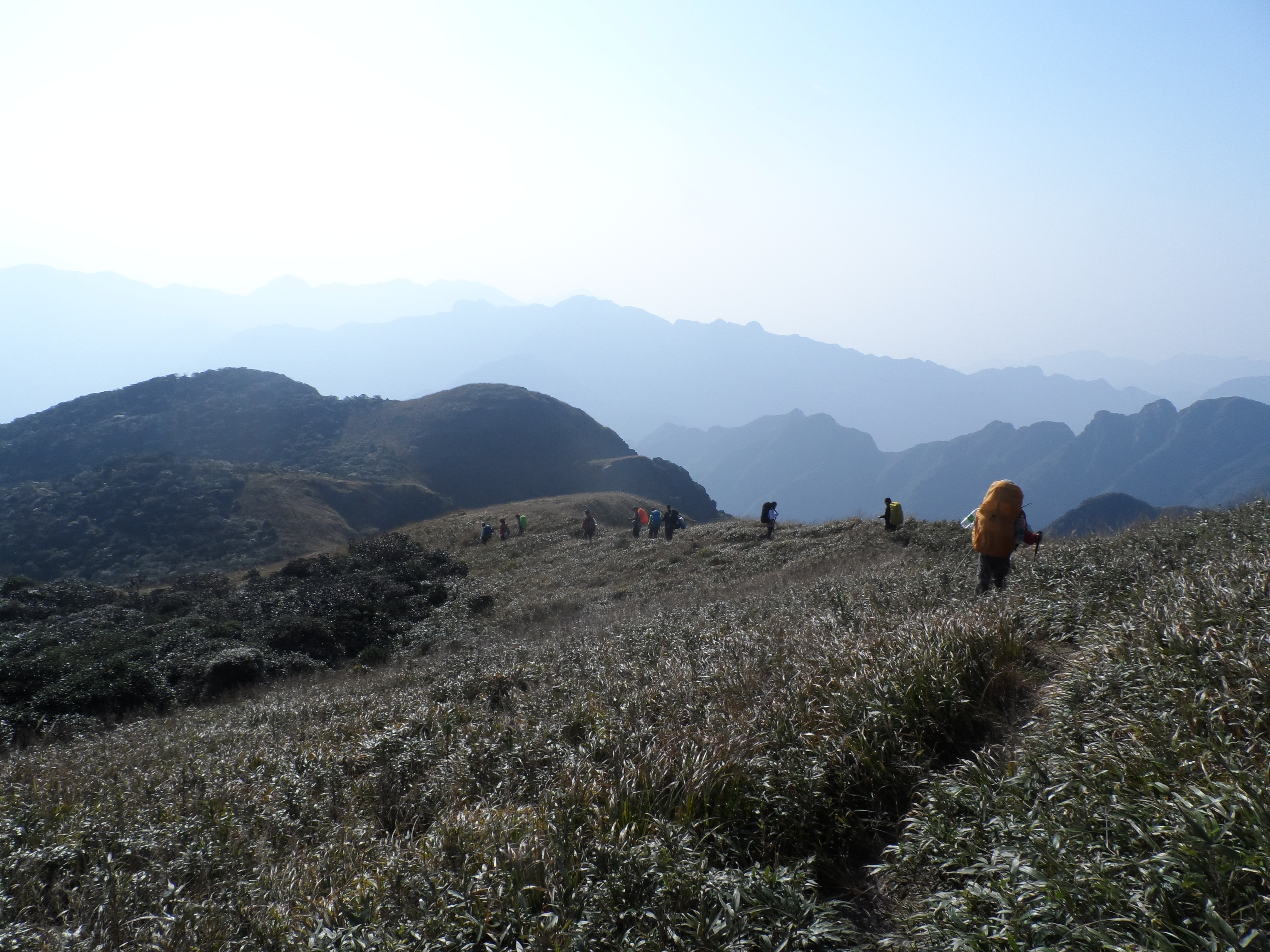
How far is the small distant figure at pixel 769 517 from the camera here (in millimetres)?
23266

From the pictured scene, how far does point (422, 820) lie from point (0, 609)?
2293cm

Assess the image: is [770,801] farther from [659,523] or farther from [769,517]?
[659,523]

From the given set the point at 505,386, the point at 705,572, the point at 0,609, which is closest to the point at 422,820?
the point at 705,572

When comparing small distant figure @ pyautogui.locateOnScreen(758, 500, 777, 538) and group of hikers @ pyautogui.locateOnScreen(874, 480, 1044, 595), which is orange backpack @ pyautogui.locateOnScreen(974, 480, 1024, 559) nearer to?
group of hikers @ pyautogui.locateOnScreen(874, 480, 1044, 595)

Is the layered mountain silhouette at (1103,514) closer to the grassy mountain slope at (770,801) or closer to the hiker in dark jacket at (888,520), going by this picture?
the hiker in dark jacket at (888,520)

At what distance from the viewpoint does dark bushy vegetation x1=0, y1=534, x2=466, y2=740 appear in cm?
1294

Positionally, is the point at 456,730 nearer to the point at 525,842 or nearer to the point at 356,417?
the point at 525,842

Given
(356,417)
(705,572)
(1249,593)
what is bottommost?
(705,572)

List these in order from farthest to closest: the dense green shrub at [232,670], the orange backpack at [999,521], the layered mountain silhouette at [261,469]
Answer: the layered mountain silhouette at [261,469] → the dense green shrub at [232,670] → the orange backpack at [999,521]

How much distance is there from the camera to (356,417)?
88.8 metres

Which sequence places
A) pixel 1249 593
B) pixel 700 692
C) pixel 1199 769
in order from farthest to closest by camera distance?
pixel 700 692, pixel 1249 593, pixel 1199 769

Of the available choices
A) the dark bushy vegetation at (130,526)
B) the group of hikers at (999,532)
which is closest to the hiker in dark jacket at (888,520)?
the group of hikers at (999,532)

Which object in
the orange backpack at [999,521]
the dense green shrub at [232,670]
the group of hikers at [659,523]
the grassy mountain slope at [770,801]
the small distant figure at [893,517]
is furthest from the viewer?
the group of hikers at [659,523]

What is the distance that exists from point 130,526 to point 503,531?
3316 cm
